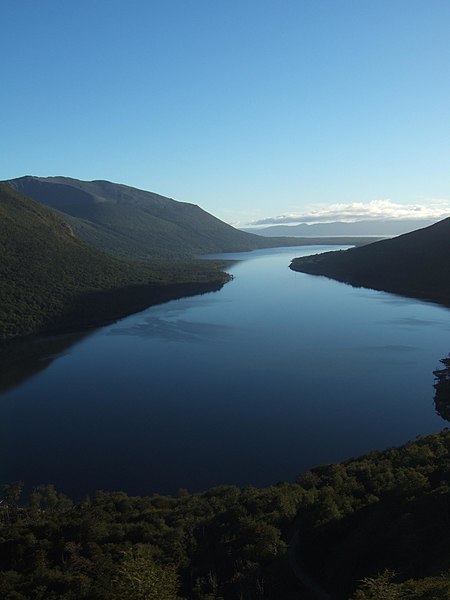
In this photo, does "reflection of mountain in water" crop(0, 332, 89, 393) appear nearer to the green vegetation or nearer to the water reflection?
the water reflection

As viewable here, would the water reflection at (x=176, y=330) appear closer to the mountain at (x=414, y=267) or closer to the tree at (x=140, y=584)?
the mountain at (x=414, y=267)

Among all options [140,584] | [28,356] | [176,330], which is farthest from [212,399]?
[140,584]

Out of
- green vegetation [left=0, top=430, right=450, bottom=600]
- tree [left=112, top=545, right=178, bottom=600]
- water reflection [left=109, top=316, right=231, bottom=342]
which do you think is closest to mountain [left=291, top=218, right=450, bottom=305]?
water reflection [left=109, top=316, right=231, bottom=342]

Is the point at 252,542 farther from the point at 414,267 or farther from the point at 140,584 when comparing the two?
the point at 414,267

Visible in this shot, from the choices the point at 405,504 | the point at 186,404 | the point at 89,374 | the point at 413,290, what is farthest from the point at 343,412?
the point at 413,290

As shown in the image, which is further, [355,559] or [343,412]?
[343,412]

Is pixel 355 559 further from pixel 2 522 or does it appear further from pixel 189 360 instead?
pixel 189 360

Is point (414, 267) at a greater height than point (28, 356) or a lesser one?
greater
